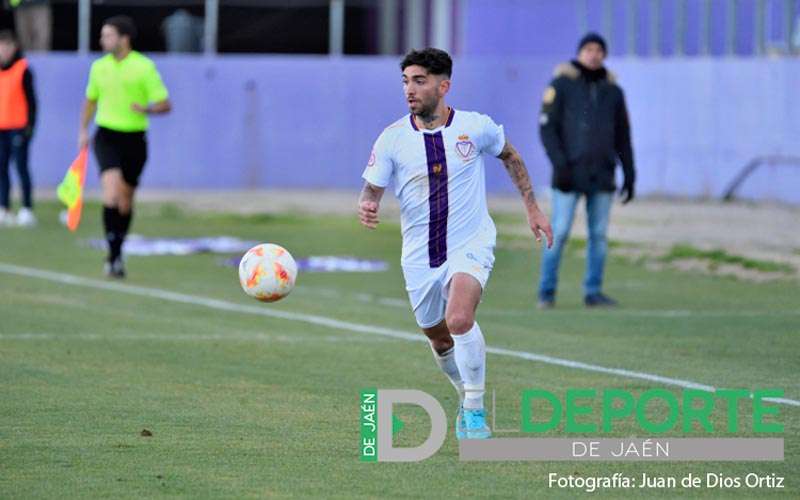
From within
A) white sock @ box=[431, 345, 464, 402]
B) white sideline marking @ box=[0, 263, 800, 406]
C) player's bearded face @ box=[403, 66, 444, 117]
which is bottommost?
white sideline marking @ box=[0, 263, 800, 406]

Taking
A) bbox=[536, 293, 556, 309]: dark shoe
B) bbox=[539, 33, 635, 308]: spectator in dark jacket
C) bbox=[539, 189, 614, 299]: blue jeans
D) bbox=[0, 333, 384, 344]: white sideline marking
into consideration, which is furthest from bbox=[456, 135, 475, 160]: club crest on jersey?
bbox=[536, 293, 556, 309]: dark shoe

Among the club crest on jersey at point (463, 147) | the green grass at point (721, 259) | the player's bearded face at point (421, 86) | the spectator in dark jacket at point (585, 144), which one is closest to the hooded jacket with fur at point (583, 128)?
the spectator in dark jacket at point (585, 144)

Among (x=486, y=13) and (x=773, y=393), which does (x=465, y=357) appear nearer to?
(x=773, y=393)

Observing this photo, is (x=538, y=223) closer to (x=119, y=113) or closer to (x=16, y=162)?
(x=119, y=113)

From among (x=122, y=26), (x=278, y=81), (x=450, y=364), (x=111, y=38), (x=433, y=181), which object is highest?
(x=122, y=26)

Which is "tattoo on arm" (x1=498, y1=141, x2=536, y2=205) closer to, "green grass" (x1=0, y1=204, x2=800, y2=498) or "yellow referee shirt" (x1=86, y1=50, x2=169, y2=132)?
"green grass" (x1=0, y1=204, x2=800, y2=498)

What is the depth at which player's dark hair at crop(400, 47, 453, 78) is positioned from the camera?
944 cm

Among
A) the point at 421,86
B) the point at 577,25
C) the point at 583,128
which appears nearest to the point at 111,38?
the point at 583,128

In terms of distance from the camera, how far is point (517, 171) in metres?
9.93

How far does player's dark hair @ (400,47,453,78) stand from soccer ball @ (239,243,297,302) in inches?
56.2

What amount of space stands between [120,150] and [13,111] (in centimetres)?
807

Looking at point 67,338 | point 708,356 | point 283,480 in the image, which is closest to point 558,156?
point 708,356

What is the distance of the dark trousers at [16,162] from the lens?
Result: 2495 centimetres

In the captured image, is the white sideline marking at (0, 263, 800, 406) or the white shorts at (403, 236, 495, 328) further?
the white sideline marking at (0, 263, 800, 406)
